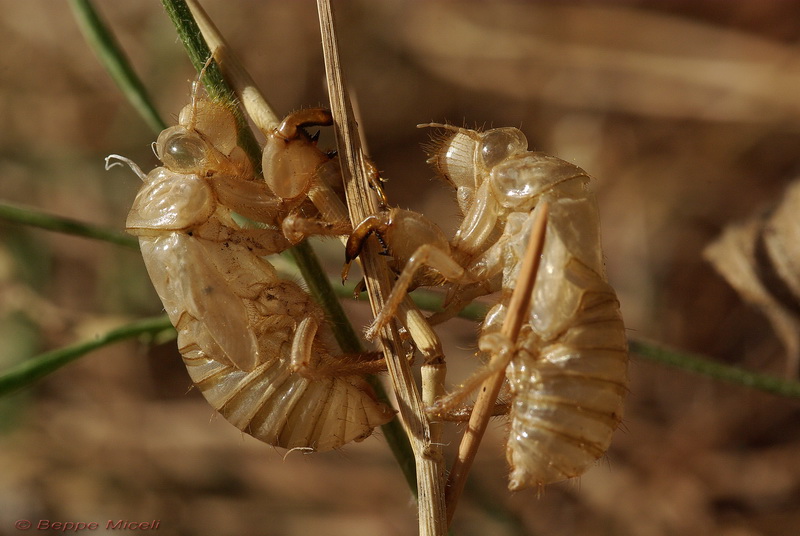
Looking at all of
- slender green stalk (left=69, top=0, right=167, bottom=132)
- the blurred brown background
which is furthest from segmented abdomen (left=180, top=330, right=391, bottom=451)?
the blurred brown background

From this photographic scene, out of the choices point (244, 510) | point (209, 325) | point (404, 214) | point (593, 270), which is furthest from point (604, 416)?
point (244, 510)

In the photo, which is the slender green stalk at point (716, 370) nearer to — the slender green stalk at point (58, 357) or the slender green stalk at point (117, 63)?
the slender green stalk at point (58, 357)

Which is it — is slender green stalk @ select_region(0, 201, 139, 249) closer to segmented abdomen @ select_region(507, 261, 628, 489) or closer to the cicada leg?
the cicada leg

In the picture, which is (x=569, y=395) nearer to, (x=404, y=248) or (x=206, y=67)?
(x=404, y=248)

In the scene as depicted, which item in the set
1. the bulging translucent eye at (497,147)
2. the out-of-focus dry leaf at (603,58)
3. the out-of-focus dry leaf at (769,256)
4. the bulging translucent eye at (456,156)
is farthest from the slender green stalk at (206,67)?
the out-of-focus dry leaf at (603,58)

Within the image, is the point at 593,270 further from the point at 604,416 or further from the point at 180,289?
the point at 180,289
